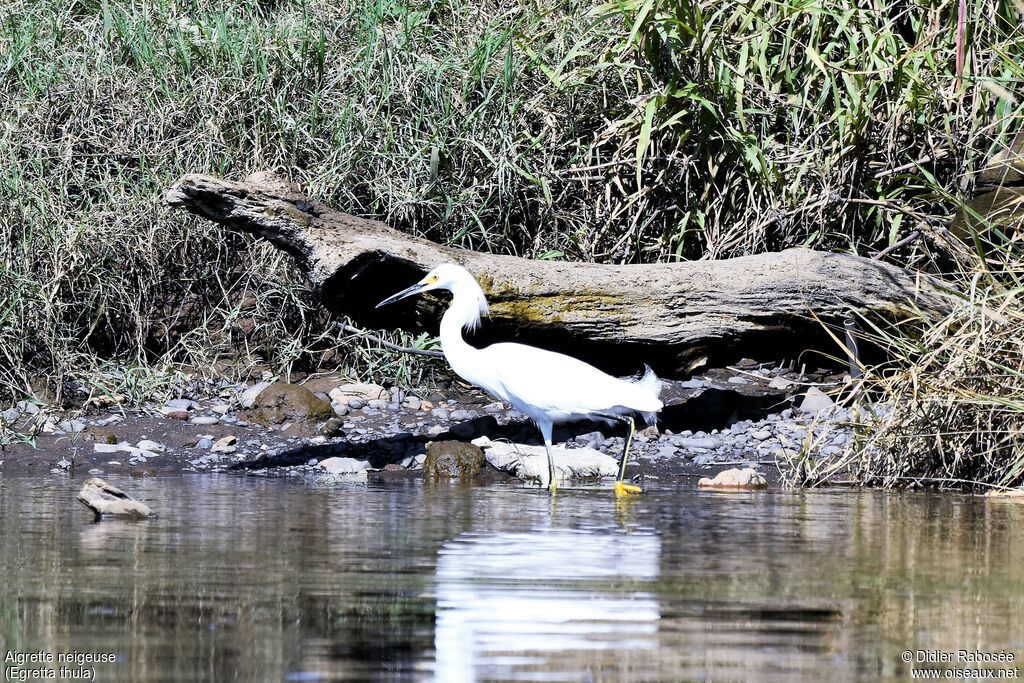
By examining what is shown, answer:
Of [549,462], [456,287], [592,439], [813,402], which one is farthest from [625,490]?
[813,402]

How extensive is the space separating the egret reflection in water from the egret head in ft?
9.28

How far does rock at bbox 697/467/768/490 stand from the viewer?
255 inches

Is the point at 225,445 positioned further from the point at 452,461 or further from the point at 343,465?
the point at 452,461

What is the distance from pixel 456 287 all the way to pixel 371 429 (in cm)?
142

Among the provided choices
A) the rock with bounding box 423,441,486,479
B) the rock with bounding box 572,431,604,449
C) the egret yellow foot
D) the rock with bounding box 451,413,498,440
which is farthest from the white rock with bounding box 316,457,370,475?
the egret yellow foot

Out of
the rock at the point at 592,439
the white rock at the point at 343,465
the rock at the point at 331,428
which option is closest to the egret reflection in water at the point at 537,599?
the white rock at the point at 343,465

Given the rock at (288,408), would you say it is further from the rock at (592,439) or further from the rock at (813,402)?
the rock at (813,402)

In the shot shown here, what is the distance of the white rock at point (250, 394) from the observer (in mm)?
8508

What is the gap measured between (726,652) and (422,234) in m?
6.74

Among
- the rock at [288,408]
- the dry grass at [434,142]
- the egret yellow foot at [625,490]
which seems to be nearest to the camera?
the egret yellow foot at [625,490]

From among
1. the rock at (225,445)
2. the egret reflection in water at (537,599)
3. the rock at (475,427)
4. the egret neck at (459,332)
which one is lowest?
the egret reflection in water at (537,599)

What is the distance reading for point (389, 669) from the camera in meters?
2.59

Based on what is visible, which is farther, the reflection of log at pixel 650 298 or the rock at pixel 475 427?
the rock at pixel 475 427

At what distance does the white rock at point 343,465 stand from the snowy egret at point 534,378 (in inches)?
30.3
